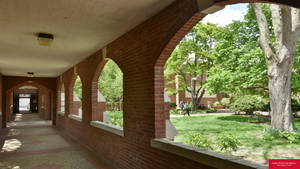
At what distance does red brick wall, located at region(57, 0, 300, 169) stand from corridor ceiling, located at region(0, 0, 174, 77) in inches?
9.4

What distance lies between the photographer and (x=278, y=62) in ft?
26.9

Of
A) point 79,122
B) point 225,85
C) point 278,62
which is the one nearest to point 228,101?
point 225,85

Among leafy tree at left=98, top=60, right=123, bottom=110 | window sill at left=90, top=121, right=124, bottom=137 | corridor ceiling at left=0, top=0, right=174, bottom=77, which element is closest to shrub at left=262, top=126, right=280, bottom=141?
window sill at left=90, top=121, right=124, bottom=137

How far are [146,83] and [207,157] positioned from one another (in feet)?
5.66

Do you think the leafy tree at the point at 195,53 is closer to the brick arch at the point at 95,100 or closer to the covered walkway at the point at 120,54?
the brick arch at the point at 95,100

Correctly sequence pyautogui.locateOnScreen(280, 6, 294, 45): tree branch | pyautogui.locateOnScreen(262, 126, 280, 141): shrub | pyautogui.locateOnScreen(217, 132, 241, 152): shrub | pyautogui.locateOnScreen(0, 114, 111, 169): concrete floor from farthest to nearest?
pyautogui.locateOnScreen(262, 126, 280, 141): shrub, pyautogui.locateOnScreen(280, 6, 294, 45): tree branch, pyautogui.locateOnScreen(217, 132, 241, 152): shrub, pyautogui.locateOnScreen(0, 114, 111, 169): concrete floor

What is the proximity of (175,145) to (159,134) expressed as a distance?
1.89 ft

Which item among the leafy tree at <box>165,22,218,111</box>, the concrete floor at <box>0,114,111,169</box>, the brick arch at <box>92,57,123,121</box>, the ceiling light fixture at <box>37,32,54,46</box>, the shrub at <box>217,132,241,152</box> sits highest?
the leafy tree at <box>165,22,218,111</box>

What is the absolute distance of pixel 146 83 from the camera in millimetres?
3771

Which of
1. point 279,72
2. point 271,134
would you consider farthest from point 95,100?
point 279,72

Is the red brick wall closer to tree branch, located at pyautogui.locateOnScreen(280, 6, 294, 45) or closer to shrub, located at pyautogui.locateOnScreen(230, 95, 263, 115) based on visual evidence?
tree branch, located at pyautogui.locateOnScreen(280, 6, 294, 45)

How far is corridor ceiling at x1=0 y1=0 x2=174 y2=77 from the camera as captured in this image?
3.10 m

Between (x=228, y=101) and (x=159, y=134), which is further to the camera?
(x=228, y=101)

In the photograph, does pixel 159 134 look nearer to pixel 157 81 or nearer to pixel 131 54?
pixel 157 81
